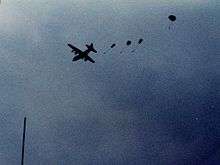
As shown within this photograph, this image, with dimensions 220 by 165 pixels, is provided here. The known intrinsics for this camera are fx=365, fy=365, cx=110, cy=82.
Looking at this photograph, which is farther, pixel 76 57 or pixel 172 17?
pixel 76 57

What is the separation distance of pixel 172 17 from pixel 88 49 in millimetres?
16560

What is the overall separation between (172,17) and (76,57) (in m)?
17.9

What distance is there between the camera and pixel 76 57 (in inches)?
1825

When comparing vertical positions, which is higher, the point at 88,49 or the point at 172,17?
the point at 88,49

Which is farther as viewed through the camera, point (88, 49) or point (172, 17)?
point (88, 49)

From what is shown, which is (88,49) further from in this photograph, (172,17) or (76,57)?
(172,17)

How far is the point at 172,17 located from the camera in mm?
31391

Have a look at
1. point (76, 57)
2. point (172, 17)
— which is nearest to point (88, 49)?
point (76, 57)

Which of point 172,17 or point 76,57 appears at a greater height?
point 76,57

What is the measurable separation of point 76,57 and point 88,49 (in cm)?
191

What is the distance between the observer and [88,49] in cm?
4578
